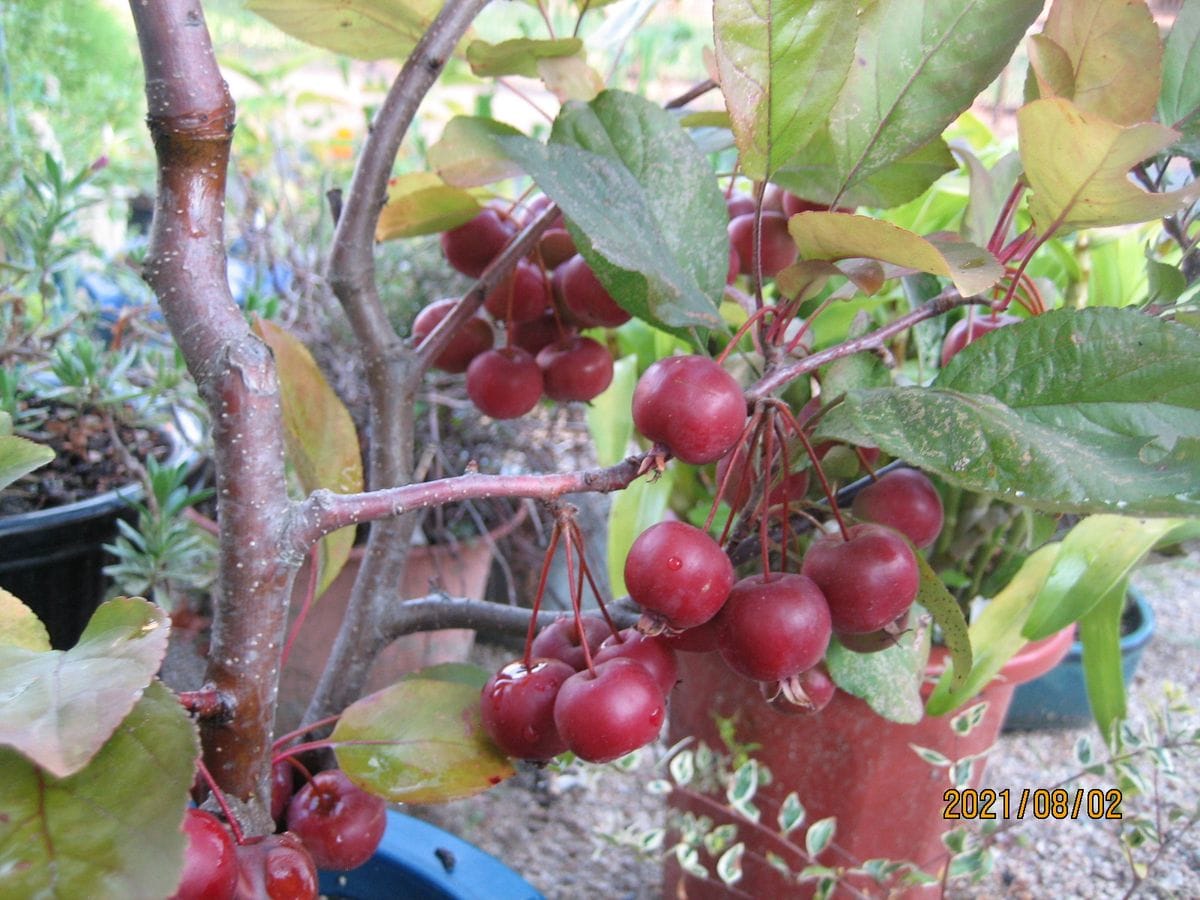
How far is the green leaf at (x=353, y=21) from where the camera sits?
55cm

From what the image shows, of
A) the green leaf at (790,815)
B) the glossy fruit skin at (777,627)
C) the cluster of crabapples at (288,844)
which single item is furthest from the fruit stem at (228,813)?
the green leaf at (790,815)

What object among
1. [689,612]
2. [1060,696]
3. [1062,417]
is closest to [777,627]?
[689,612]

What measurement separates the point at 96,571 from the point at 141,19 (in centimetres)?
63

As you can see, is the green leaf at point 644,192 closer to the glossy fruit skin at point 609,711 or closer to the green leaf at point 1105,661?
the glossy fruit skin at point 609,711

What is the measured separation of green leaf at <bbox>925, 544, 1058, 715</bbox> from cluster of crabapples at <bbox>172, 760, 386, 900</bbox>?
423mm

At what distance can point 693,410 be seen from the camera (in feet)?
1.21

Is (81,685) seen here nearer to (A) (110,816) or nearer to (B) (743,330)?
(A) (110,816)

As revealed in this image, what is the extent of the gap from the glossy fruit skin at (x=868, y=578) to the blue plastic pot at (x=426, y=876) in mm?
338

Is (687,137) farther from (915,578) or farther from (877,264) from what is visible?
(915,578)

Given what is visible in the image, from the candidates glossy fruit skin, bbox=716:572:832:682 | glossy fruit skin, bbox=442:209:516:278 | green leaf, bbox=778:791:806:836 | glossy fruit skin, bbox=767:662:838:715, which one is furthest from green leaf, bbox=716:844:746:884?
glossy fruit skin, bbox=442:209:516:278

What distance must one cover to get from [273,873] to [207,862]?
44 mm

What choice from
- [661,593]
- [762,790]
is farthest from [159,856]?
[762,790]

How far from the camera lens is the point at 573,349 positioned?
59 centimetres

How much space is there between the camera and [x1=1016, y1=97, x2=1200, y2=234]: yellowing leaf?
1.21 feet
